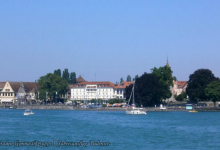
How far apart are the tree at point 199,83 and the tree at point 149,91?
5925 millimetres

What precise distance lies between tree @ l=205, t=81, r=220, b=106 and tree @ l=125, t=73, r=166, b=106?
33.2 feet

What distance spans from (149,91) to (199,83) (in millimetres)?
11103

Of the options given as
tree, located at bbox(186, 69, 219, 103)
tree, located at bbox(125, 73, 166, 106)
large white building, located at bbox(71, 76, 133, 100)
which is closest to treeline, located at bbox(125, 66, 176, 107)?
tree, located at bbox(125, 73, 166, 106)

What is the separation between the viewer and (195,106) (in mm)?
97688

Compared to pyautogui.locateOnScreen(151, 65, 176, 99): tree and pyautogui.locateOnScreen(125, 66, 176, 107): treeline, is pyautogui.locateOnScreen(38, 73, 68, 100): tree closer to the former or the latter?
pyautogui.locateOnScreen(125, 66, 176, 107): treeline

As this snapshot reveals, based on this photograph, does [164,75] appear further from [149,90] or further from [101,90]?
[101,90]

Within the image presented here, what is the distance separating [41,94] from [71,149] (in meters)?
94.0

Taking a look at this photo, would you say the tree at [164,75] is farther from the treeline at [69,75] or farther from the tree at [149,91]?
the treeline at [69,75]

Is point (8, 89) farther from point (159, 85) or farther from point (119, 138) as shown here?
point (119, 138)

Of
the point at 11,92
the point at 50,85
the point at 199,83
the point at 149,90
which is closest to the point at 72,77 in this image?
the point at 11,92

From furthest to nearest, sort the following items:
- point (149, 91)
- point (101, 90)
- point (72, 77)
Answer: point (72, 77), point (101, 90), point (149, 91)

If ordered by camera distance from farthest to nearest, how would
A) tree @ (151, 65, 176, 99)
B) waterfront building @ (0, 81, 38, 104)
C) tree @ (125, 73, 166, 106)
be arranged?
waterfront building @ (0, 81, 38, 104), tree @ (151, 65, 176, 99), tree @ (125, 73, 166, 106)

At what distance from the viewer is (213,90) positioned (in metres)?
90.4

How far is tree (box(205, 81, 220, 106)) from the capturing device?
3537 inches
